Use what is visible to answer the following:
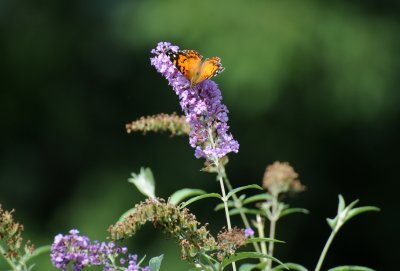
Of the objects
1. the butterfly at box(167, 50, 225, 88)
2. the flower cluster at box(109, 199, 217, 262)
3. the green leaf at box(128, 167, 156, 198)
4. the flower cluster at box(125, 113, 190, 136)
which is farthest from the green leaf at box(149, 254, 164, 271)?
the green leaf at box(128, 167, 156, 198)

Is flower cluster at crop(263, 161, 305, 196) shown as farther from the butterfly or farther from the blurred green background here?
the blurred green background

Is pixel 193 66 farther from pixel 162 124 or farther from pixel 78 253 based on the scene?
pixel 78 253

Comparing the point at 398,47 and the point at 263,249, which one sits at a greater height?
the point at 398,47

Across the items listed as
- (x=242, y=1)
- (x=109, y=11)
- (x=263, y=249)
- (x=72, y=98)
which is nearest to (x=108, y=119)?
(x=72, y=98)

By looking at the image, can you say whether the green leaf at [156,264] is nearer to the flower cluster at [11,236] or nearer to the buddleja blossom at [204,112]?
the flower cluster at [11,236]

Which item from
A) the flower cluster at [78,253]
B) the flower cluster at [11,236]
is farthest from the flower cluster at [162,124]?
the flower cluster at [78,253]

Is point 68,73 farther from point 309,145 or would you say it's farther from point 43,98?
point 309,145
